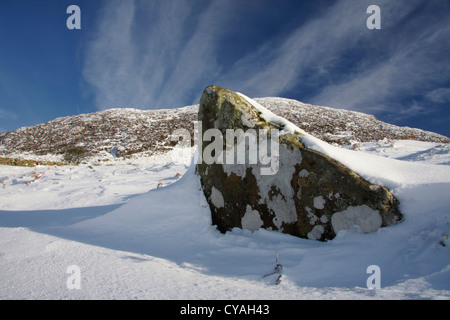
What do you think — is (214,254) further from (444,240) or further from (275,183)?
(444,240)

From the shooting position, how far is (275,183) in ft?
11.5

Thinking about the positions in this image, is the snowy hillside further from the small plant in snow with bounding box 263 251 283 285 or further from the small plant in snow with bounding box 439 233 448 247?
the small plant in snow with bounding box 439 233 448 247

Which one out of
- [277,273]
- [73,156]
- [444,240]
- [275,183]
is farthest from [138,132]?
[444,240]

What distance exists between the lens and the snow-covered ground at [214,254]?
6.43ft

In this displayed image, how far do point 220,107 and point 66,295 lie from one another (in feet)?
12.0

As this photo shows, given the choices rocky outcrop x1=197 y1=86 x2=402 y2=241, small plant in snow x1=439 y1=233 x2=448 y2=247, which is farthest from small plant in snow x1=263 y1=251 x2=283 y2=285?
small plant in snow x1=439 y1=233 x2=448 y2=247

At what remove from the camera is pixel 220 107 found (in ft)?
14.7

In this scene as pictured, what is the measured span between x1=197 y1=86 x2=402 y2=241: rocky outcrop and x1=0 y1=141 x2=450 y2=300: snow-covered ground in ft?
0.58

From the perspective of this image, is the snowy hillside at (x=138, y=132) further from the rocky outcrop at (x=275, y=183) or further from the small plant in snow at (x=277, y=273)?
the small plant in snow at (x=277, y=273)

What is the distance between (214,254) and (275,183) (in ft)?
4.65

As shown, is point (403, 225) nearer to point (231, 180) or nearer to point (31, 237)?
point (231, 180)

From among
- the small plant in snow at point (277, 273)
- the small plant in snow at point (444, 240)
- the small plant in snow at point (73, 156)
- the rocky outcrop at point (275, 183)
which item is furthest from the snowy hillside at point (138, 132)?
the small plant in snow at point (444, 240)
